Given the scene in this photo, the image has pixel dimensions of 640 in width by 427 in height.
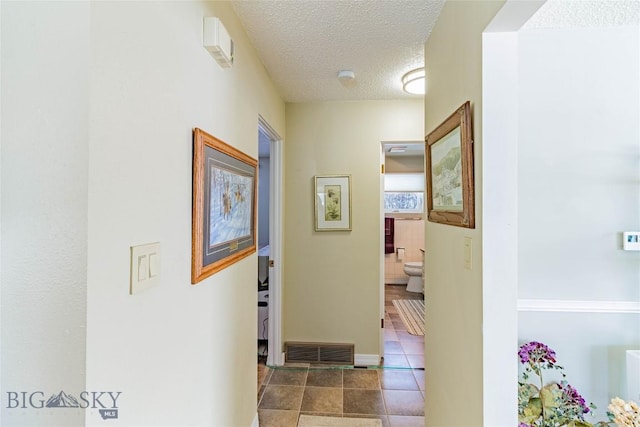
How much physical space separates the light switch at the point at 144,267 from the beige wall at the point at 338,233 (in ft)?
6.47

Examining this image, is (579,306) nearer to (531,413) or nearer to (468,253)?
(531,413)

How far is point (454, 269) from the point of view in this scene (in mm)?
1381

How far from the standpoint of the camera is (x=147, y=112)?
2.76 feet

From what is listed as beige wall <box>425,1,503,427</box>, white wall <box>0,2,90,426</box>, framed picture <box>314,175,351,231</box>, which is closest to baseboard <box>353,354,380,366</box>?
beige wall <box>425,1,503,427</box>

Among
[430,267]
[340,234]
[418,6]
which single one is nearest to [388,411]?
[430,267]

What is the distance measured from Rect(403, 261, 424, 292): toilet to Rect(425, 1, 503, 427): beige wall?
3359 millimetres

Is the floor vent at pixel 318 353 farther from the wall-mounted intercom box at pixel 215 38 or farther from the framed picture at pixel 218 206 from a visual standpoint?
the wall-mounted intercom box at pixel 215 38

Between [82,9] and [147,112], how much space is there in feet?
0.83

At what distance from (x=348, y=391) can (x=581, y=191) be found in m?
2.07

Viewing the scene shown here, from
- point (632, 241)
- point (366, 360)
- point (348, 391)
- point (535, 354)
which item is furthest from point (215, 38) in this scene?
point (366, 360)

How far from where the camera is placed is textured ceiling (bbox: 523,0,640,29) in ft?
4.57

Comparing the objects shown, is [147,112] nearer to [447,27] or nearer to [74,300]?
[74,300]

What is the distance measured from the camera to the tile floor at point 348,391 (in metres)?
2.06

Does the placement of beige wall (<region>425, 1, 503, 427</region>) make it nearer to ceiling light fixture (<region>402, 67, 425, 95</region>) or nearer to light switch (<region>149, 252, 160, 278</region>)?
ceiling light fixture (<region>402, 67, 425, 95</region>)
